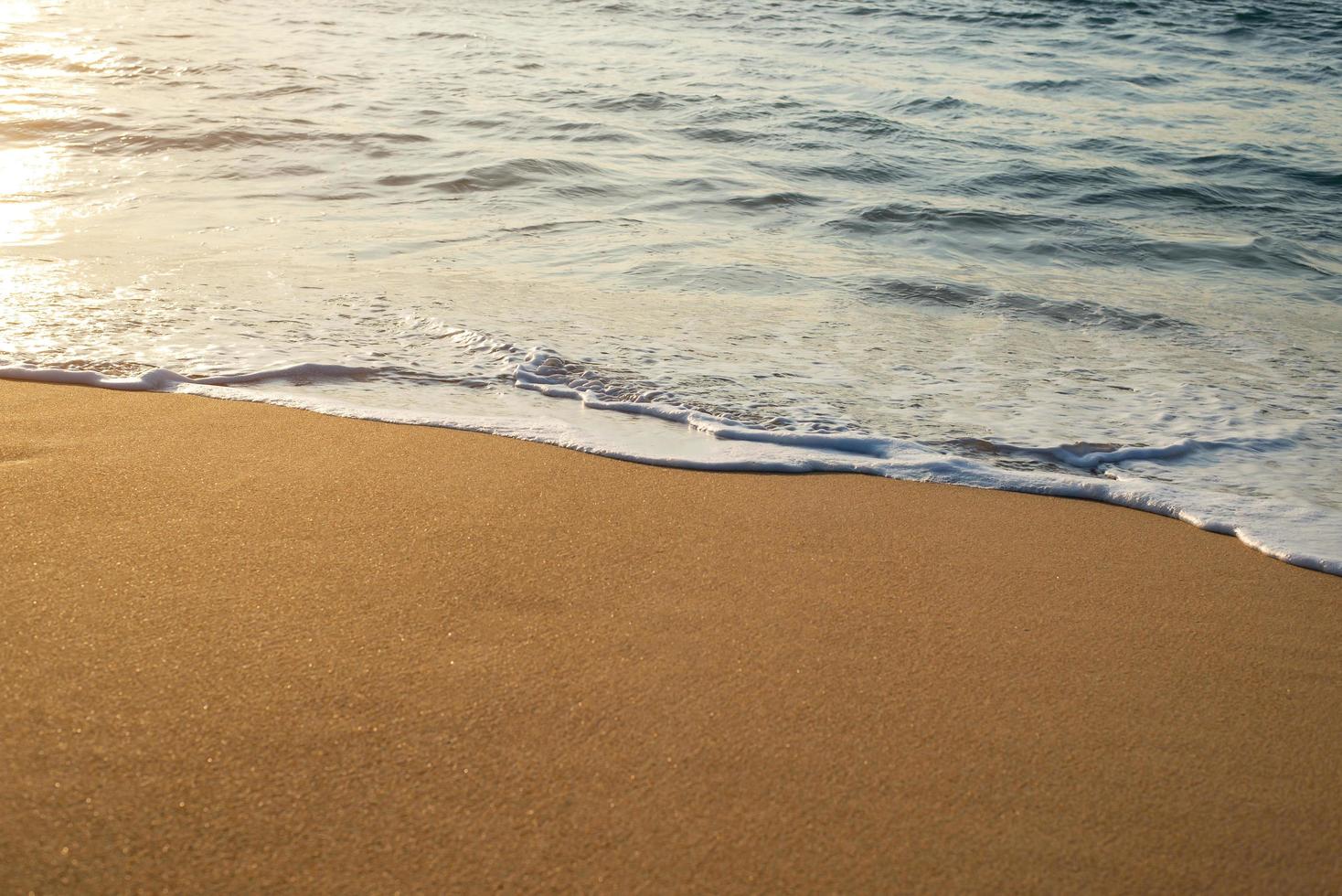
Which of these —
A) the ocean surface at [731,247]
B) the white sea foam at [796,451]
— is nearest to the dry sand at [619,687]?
the white sea foam at [796,451]

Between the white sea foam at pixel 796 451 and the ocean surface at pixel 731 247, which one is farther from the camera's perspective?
the ocean surface at pixel 731 247

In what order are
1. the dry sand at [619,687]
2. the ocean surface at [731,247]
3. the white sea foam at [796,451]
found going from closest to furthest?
the dry sand at [619,687], the white sea foam at [796,451], the ocean surface at [731,247]

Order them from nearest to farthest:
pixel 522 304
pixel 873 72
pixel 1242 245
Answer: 1. pixel 522 304
2. pixel 1242 245
3. pixel 873 72

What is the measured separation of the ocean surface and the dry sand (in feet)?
1.18

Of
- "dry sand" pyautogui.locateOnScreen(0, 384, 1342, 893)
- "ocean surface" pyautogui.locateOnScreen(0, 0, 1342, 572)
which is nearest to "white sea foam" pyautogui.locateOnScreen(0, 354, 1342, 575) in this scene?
"ocean surface" pyautogui.locateOnScreen(0, 0, 1342, 572)

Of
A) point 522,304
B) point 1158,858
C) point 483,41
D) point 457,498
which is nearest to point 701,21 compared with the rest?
point 483,41

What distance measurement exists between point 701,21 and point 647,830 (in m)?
15.4

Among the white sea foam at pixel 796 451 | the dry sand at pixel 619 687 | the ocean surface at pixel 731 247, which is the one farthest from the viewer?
the ocean surface at pixel 731 247

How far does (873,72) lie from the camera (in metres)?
12.2

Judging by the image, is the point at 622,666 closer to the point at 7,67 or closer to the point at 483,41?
the point at 7,67

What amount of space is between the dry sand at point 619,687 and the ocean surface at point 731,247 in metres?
0.36

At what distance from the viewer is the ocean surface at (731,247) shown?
3.47 metres

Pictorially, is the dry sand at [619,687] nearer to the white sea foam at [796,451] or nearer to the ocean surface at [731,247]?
the white sea foam at [796,451]

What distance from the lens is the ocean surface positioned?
3471 mm
